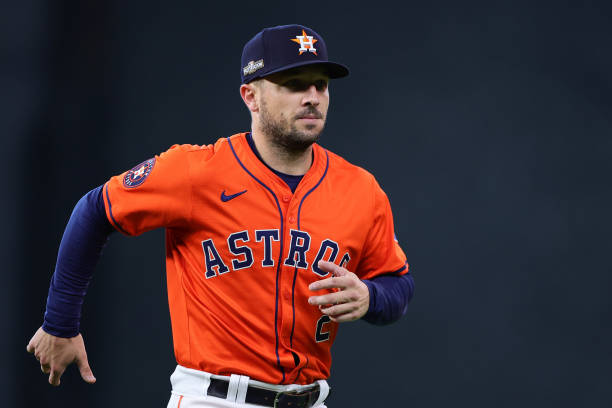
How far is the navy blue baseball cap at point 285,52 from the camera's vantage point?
193 cm

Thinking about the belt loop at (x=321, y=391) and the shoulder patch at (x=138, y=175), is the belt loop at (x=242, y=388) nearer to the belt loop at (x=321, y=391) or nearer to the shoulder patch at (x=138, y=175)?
the belt loop at (x=321, y=391)

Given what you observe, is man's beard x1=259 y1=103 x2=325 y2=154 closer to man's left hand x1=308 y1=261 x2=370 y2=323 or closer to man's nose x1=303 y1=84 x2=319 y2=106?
man's nose x1=303 y1=84 x2=319 y2=106

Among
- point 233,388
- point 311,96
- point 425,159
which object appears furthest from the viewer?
point 425,159

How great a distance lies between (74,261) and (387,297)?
33.4 inches

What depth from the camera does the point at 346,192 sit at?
→ 2051mm

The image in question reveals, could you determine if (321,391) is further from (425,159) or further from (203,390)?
(425,159)

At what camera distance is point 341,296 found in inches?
67.9

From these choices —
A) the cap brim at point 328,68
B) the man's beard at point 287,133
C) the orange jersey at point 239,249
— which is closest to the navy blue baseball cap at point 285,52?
the cap brim at point 328,68

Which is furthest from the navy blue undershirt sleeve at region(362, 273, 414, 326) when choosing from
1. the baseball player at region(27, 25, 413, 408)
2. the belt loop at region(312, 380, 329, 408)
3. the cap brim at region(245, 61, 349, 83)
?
the cap brim at region(245, 61, 349, 83)

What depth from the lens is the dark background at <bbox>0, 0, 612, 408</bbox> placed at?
12.2 feet

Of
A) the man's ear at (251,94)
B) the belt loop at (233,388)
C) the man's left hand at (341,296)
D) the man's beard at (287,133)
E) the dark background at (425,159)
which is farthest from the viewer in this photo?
the dark background at (425,159)

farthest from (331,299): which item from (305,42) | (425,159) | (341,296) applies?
(425,159)

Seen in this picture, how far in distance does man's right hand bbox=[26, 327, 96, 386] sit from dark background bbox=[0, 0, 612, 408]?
175 centimetres

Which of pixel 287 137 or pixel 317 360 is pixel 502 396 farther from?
pixel 287 137
